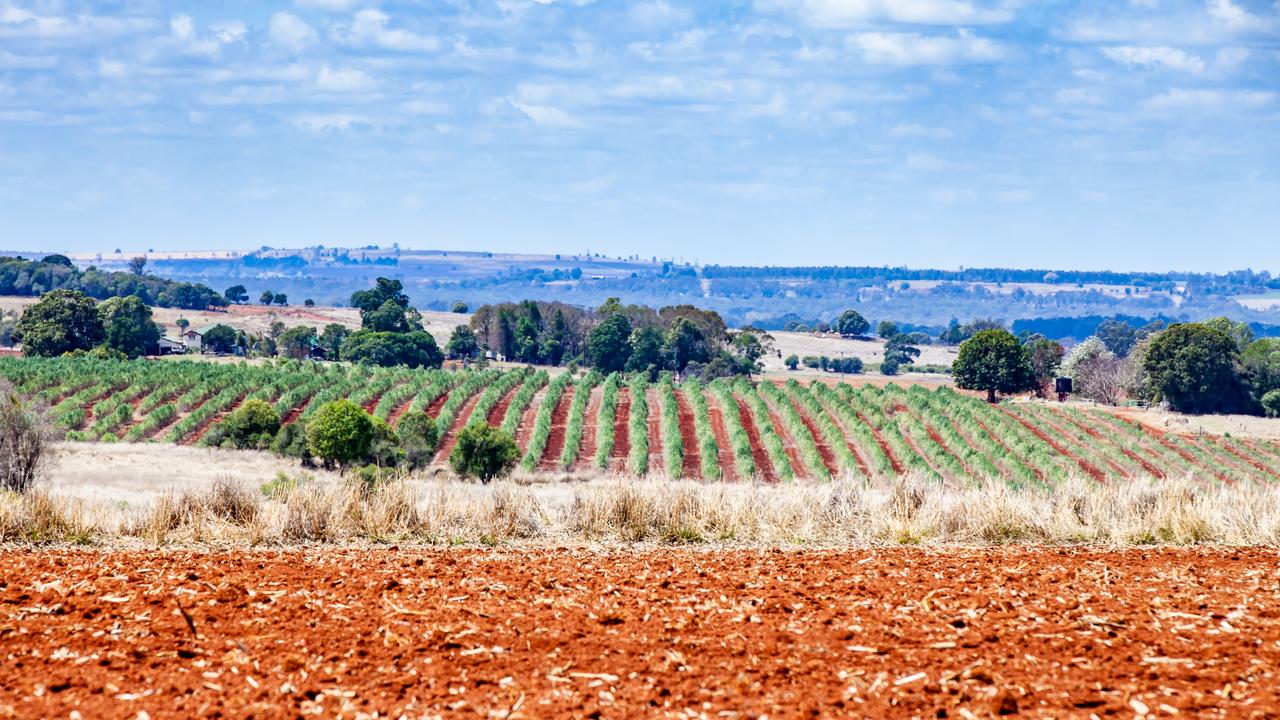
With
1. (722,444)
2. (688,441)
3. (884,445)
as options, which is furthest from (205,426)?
(884,445)

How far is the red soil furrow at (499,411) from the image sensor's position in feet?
173

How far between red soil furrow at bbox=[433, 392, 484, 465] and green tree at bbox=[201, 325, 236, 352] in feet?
173

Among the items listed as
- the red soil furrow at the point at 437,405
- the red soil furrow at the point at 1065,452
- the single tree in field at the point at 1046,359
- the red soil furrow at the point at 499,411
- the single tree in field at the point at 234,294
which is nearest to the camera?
the red soil furrow at the point at 1065,452

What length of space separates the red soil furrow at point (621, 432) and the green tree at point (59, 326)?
45.1 m

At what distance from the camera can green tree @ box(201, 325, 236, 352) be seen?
104750mm

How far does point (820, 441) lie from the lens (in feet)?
161

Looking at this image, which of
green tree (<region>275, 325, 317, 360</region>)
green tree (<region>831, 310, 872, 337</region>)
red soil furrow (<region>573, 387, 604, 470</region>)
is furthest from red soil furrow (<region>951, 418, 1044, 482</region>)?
green tree (<region>831, 310, 872, 337</region>)

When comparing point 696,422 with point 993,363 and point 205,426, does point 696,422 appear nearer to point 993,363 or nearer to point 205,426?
point 205,426

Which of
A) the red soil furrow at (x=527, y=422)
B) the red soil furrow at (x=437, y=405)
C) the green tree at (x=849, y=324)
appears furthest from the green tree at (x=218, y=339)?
the green tree at (x=849, y=324)

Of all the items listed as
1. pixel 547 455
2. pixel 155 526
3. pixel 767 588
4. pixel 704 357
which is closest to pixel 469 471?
pixel 547 455

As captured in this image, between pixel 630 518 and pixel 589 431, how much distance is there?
4005cm

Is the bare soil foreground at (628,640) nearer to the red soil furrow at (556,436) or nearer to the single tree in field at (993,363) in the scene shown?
the red soil furrow at (556,436)

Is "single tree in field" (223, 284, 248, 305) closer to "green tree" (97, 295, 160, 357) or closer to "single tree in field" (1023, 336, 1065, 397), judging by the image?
"green tree" (97, 295, 160, 357)

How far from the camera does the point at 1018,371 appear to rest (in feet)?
233
